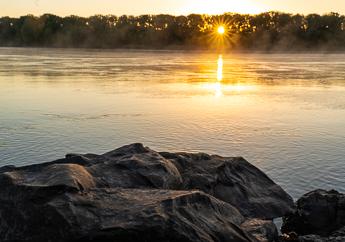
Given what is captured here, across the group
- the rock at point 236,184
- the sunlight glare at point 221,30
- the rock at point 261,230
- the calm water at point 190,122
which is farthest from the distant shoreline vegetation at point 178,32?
the rock at point 261,230

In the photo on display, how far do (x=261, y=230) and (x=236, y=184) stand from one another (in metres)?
1.88

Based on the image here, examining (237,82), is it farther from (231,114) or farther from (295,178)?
(295,178)

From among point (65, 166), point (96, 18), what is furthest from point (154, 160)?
point (96, 18)

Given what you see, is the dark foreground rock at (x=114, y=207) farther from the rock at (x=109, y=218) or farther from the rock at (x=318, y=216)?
the rock at (x=318, y=216)

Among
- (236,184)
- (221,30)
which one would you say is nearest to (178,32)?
(221,30)

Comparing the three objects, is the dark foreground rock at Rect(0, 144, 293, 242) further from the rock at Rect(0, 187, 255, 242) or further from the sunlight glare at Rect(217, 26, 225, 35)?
the sunlight glare at Rect(217, 26, 225, 35)

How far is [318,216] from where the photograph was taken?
7500mm

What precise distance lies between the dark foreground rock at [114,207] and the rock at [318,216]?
32.6 inches

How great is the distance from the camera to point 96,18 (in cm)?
12762

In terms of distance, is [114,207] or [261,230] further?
[261,230]

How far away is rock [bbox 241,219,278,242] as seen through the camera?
643 cm

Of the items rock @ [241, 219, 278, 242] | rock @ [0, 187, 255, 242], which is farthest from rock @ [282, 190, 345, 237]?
rock @ [0, 187, 255, 242]

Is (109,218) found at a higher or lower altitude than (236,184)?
higher

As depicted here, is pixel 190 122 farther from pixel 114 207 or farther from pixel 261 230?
pixel 114 207
